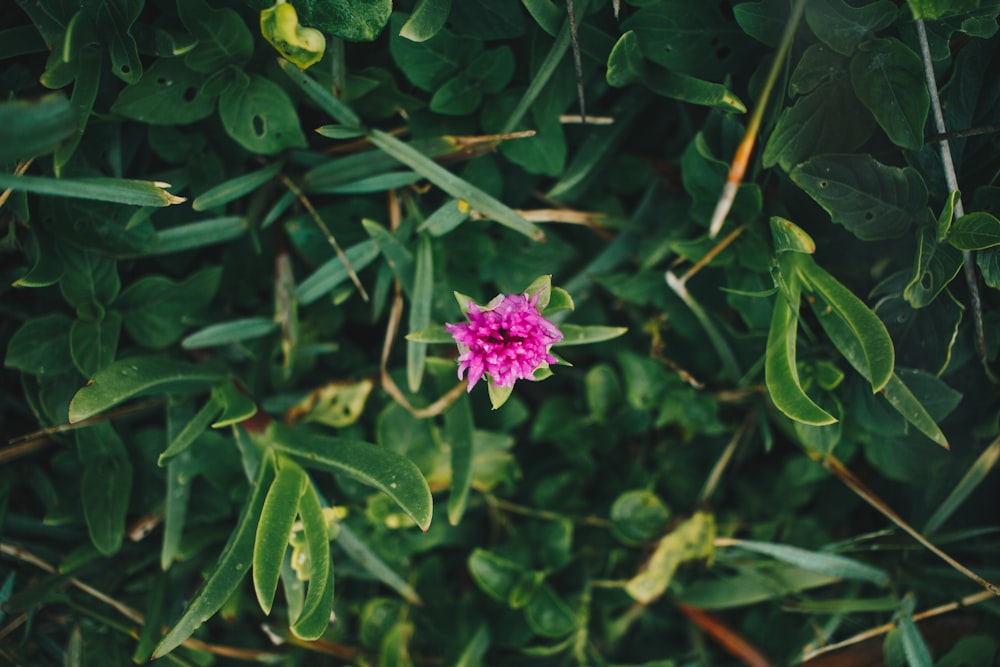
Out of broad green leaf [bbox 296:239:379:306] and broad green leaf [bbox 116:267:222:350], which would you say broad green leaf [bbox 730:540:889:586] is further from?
broad green leaf [bbox 116:267:222:350]

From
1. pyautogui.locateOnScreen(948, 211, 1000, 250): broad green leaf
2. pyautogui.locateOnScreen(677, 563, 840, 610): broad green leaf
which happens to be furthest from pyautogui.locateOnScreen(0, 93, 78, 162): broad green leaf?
pyautogui.locateOnScreen(677, 563, 840, 610): broad green leaf

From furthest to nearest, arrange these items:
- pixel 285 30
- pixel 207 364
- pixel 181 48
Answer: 1. pixel 207 364
2. pixel 181 48
3. pixel 285 30

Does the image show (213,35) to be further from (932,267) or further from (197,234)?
(932,267)

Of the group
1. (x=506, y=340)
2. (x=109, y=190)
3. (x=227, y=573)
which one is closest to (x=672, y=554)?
(x=506, y=340)

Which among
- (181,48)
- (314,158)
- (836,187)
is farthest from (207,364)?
(836,187)

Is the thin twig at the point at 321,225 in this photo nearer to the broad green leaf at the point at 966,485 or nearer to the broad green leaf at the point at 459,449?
the broad green leaf at the point at 459,449

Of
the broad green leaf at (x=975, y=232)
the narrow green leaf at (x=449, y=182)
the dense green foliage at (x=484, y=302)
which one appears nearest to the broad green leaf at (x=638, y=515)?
the dense green foliage at (x=484, y=302)

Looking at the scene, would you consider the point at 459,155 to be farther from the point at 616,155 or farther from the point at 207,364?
the point at 207,364
